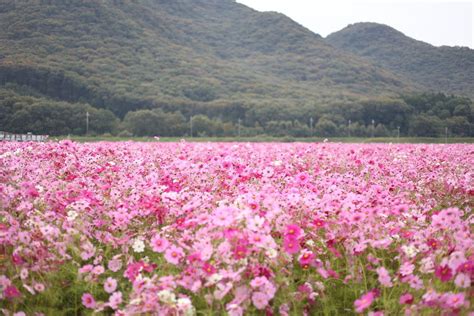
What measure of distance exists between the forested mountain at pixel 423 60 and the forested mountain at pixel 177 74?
2299mm

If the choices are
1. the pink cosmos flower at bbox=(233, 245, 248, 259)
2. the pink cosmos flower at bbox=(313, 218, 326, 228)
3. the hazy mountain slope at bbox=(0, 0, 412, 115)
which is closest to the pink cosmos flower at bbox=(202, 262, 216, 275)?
the pink cosmos flower at bbox=(233, 245, 248, 259)

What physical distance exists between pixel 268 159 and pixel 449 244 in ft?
20.0

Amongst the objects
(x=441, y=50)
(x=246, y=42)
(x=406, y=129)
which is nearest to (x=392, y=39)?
(x=441, y=50)

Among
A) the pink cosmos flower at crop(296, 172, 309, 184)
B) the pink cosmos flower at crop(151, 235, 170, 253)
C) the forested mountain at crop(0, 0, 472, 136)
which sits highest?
the forested mountain at crop(0, 0, 472, 136)

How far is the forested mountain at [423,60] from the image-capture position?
153 meters

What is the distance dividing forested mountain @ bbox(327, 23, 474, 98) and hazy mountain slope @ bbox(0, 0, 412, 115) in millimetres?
22078

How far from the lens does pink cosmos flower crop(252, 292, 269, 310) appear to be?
2984mm

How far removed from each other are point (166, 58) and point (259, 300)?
113029 millimetres

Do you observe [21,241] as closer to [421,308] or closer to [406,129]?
[421,308]

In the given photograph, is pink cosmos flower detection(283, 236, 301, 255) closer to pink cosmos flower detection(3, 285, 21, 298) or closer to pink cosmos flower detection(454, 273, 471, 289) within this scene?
pink cosmos flower detection(454, 273, 471, 289)

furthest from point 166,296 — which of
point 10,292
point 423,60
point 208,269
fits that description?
point 423,60

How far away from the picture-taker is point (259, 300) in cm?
300

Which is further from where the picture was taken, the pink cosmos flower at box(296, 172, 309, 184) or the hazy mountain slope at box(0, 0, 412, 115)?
the hazy mountain slope at box(0, 0, 412, 115)

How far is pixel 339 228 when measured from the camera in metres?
4.11
